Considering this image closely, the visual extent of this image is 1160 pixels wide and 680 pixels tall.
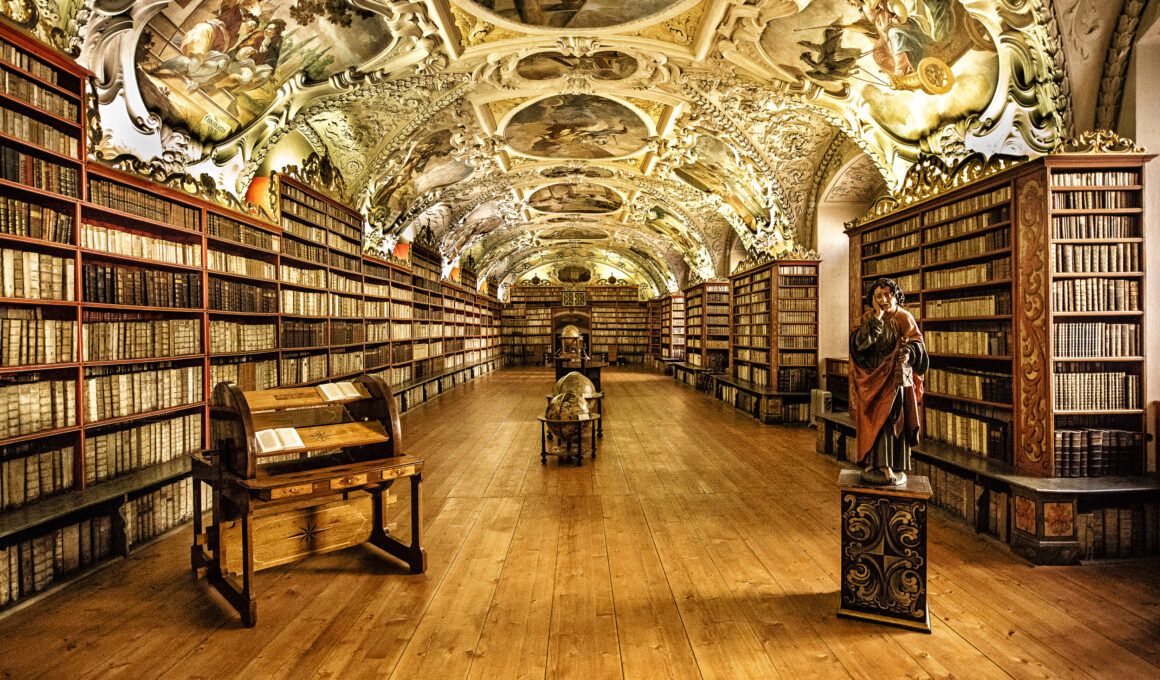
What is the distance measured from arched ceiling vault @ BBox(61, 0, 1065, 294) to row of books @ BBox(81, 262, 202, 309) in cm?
95

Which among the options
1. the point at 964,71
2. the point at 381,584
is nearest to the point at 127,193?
the point at 381,584

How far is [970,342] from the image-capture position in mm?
5727

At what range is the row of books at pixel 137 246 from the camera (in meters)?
4.39

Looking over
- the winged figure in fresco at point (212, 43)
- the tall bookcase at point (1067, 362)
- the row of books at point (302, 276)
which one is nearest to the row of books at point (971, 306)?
the tall bookcase at point (1067, 362)

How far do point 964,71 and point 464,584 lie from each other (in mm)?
6709

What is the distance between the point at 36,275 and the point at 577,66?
22.1 ft

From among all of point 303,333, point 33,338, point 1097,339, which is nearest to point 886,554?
point 1097,339

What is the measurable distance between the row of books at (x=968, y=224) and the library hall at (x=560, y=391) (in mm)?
35

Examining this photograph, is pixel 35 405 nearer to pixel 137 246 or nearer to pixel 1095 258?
pixel 137 246

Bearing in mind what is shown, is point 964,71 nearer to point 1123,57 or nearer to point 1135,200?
point 1123,57

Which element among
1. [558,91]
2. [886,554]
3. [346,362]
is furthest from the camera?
[346,362]

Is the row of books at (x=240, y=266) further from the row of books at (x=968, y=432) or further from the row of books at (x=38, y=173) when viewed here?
the row of books at (x=968, y=432)

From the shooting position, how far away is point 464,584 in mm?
3822

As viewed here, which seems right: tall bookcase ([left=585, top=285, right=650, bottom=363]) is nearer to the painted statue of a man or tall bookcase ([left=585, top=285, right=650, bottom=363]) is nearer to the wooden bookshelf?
the wooden bookshelf
